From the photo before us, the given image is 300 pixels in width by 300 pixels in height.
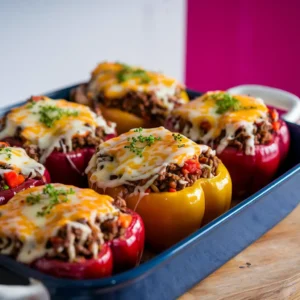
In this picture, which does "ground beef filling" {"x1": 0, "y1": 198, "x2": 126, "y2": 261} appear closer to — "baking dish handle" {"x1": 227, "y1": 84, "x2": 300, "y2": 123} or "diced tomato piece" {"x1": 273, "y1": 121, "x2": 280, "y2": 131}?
"diced tomato piece" {"x1": 273, "y1": 121, "x2": 280, "y2": 131}

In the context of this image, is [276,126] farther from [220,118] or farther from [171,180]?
[171,180]

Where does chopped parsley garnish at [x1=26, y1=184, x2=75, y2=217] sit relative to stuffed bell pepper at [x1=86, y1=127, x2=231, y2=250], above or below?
above

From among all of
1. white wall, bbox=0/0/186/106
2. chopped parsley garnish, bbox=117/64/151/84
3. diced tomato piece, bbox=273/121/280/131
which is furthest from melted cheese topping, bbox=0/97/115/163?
white wall, bbox=0/0/186/106

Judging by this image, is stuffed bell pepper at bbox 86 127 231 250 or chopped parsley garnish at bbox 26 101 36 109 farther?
chopped parsley garnish at bbox 26 101 36 109

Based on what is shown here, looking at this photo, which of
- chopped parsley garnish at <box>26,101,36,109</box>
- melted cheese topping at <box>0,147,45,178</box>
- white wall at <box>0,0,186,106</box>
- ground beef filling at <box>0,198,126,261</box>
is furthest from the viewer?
white wall at <box>0,0,186,106</box>

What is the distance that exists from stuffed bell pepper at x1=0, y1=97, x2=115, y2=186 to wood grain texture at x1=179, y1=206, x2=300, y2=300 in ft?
2.87

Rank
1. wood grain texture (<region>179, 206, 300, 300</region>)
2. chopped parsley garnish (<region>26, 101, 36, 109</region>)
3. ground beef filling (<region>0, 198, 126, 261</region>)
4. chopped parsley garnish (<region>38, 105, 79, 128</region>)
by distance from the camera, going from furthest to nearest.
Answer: chopped parsley garnish (<region>26, 101, 36, 109</region>) < chopped parsley garnish (<region>38, 105, 79, 128</region>) < wood grain texture (<region>179, 206, 300, 300</region>) < ground beef filling (<region>0, 198, 126, 261</region>)

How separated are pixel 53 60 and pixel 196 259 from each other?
3.00 meters

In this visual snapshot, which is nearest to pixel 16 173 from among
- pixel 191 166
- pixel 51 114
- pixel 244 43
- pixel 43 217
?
pixel 43 217

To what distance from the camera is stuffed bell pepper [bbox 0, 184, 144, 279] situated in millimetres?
2059

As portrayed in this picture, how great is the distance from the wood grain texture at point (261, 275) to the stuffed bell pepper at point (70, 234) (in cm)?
35

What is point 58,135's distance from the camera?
9.93ft

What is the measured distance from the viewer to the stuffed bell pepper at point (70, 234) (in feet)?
6.75

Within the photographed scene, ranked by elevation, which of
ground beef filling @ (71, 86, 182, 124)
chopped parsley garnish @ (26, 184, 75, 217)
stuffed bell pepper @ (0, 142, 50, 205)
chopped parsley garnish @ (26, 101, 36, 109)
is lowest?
ground beef filling @ (71, 86, 182, 124)
